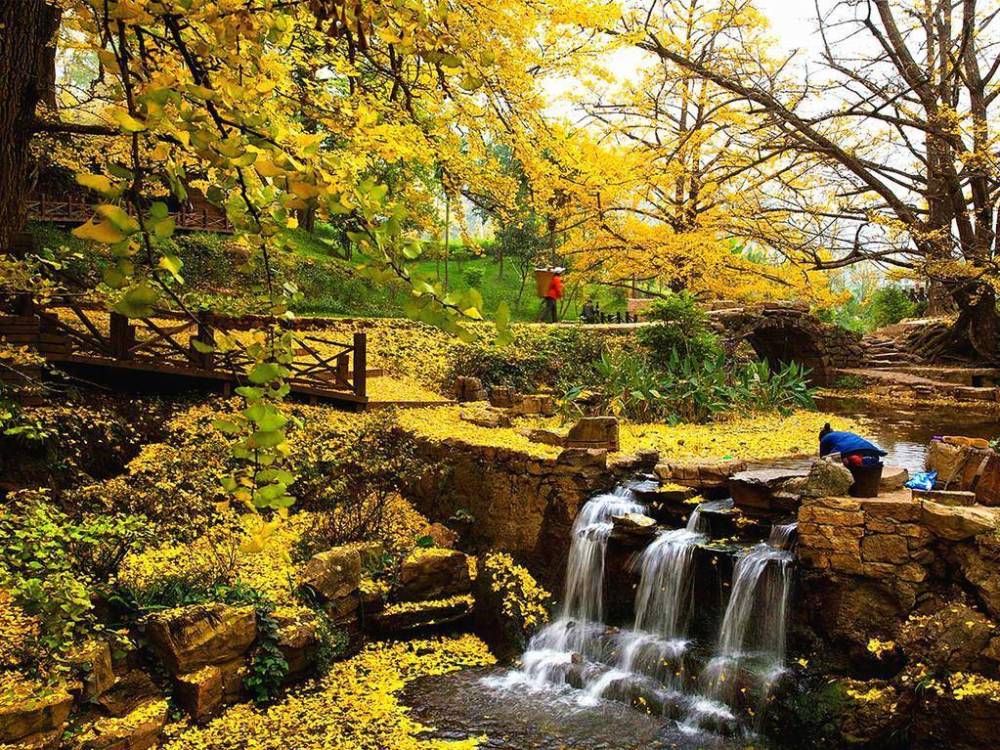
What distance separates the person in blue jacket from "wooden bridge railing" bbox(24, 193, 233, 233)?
17643mm

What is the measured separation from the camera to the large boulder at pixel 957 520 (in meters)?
6.26

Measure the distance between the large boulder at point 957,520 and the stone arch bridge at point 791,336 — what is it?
10.4 metres

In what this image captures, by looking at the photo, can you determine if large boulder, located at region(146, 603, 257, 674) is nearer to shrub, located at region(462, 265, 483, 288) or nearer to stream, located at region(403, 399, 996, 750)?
stream, located at region(403, 399, 996, 750)

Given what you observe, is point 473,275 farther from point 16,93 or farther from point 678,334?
point 16,93

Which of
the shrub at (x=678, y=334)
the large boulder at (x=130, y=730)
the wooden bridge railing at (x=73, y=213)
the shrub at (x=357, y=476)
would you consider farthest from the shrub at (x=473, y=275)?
the large boulder at (x=130, y=730)

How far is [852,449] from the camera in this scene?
7043 mm

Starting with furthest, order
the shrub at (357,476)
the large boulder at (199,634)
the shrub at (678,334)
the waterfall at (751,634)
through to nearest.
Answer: the shrub at (678,334), the shrub at (357,476), the large boulder at (199,634), the waterfall at (751,634)

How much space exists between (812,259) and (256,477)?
45.6 ft

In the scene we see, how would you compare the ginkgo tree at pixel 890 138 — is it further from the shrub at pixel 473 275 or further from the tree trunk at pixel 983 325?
the shrub at pixel 473 275

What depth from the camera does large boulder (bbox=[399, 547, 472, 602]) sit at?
344 inches

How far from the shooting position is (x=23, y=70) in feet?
14.2

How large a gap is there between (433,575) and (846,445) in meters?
4.77

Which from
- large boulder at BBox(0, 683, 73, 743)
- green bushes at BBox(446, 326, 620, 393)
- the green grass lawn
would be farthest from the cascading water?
the green grass lawn

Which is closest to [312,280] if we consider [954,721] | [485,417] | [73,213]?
[73,213]
